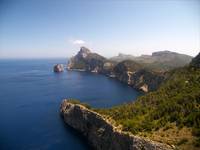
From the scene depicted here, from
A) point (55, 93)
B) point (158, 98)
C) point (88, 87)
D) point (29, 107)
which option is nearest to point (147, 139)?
point (158, 98)

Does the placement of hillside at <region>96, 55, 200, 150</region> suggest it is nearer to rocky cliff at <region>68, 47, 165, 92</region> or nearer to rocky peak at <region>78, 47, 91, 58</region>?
rocky cliff at <region>68, 47, 165, 92</region>

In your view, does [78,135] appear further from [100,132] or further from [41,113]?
[41,113]

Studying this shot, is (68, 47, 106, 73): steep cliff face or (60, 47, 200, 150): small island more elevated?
(68, 47, 106, 73): steep cliff face

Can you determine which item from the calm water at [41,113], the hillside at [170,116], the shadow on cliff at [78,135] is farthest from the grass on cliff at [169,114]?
the calm water at [41,113]

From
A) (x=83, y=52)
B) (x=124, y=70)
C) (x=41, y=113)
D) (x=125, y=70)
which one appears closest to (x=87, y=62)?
(x=83, y=52)

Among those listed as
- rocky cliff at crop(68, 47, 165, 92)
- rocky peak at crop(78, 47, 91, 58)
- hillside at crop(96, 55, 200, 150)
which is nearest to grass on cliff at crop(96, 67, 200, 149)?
hillside at crop(96, 55, 200, 150)

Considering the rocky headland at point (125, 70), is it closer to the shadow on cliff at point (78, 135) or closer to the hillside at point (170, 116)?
the hillside at point (170, 116)

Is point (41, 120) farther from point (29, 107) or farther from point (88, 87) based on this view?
point (88, 87)
